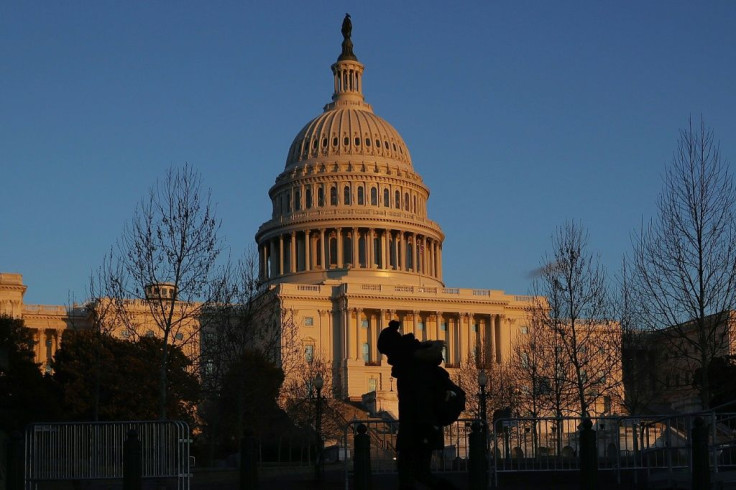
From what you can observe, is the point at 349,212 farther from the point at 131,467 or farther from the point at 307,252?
the point at 131,467

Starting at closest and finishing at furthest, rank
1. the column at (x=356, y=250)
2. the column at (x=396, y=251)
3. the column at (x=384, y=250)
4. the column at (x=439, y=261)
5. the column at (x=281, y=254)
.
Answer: the column at (x=356, y=250) → the column at (x=384, y=250) → the column at (x=396, y=251) → the column at (x=281, y=254) → the column at (x=439, y=261)

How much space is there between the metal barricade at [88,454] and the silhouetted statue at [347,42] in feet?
439

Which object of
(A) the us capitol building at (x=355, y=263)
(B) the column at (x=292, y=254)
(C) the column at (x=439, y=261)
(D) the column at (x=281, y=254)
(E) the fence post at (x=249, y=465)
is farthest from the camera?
(C) the column at (x=439, y=261)

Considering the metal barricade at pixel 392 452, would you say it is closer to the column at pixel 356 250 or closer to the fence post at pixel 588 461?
the fence post at pixel 588 461

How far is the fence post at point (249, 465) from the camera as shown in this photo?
78.3 feet

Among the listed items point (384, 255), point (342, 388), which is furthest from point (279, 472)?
point (384, 255)

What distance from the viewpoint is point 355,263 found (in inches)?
5551

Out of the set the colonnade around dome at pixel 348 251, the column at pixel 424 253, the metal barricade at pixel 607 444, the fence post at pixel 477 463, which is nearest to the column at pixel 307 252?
the colonnade around dome at pixel 348 251

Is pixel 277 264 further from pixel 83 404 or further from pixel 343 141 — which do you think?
pixel 83 404

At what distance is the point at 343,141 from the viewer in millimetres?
150500

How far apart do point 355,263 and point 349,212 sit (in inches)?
227

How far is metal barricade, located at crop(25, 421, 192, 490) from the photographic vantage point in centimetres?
2836

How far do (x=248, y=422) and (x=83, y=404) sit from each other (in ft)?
38.8

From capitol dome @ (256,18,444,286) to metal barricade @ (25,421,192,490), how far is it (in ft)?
343
